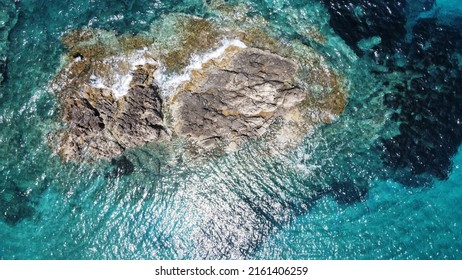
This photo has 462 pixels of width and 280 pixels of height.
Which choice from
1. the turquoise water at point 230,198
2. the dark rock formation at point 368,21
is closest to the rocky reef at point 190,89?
A: the turquoise water at point 230,198

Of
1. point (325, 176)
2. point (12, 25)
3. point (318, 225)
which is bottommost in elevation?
point (318, 225)

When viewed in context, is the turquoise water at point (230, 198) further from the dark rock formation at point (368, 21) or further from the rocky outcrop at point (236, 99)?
the dark rock formation at point (368, 21)

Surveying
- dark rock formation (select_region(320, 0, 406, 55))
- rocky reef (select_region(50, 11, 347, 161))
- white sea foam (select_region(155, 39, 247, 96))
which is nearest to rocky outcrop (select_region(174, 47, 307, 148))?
rocky reef (select_region(50, 11, 347, 161))

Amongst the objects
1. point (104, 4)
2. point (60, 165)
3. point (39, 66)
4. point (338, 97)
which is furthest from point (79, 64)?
point (338, 97)

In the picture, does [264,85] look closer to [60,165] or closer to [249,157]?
[249,157]

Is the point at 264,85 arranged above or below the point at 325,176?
above

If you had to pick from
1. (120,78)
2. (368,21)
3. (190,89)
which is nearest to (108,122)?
(120,78)

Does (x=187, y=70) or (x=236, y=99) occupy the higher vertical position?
(x=187, y=70)

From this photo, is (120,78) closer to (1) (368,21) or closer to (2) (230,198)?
(2) (230,198)

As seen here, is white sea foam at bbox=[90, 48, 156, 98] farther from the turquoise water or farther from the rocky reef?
the turquoise water
